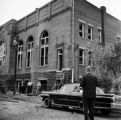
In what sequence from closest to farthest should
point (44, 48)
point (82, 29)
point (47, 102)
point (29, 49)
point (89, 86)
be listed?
1. point (89, 86)
2. point (47, 102)
3. point (82, 29)
4. point (44, 48)
5. point (29, 49)

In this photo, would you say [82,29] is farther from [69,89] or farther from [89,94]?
[89,94]

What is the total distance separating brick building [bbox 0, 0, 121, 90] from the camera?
21.3m

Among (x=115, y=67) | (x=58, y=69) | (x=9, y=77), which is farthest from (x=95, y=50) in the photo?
(x=9, y=77)

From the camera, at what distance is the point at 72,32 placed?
21.3 m

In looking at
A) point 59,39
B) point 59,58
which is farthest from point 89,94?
point 59,39

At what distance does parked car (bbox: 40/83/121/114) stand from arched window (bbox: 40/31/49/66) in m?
12.4

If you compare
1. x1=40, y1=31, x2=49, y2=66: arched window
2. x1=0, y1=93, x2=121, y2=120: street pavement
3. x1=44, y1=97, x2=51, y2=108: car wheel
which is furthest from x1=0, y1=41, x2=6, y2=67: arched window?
x1=0, y1=93, x2=121, y2=120: street pavement

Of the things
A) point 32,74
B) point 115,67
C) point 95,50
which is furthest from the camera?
point 32,74

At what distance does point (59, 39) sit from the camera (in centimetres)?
2248

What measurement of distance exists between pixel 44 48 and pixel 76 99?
15.1m

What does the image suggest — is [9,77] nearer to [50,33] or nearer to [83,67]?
[50,33]

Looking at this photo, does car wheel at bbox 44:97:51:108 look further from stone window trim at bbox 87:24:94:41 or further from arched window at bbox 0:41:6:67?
arched window at bbox 0:41:6:67

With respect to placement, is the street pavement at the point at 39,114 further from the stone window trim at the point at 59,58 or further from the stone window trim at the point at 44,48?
the stone window trim at the point at 44,48

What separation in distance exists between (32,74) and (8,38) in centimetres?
847
